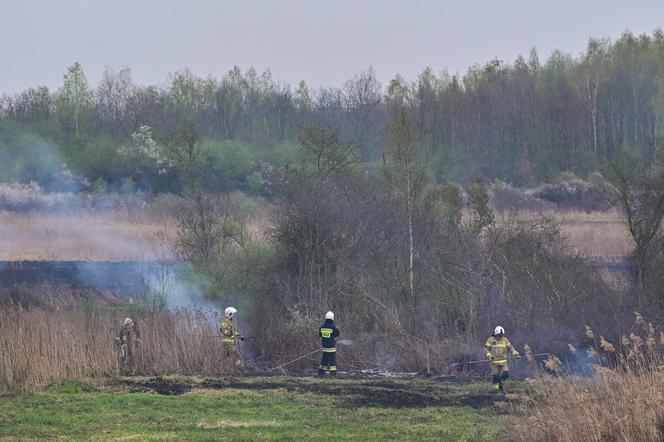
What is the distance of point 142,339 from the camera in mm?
22266

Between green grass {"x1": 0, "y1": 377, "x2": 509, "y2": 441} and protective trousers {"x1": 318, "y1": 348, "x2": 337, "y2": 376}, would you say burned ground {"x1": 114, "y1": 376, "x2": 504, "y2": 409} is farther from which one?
protective trousers {"x1": 318, "y1": 348, "x2": 337, "y2": 376}

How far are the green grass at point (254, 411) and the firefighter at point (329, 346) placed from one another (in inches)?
69.5

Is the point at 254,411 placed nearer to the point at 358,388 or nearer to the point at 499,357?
the point at 358,388

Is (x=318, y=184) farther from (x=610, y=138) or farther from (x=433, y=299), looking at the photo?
(x=610, y=138)

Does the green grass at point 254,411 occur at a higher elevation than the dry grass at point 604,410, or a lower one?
lower

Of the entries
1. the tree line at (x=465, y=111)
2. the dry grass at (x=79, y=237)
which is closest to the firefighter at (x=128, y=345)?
the dry grass at (x=79, y=237)

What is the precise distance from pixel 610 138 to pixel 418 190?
4192 centimetres

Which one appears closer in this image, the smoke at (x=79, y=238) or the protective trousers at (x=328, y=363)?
the protective trousers at (x=328, y=363)

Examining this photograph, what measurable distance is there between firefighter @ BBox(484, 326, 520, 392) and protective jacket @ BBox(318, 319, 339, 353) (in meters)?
3.70

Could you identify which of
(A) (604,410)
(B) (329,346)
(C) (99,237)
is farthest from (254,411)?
(C) (99,237)

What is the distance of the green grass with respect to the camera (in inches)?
591

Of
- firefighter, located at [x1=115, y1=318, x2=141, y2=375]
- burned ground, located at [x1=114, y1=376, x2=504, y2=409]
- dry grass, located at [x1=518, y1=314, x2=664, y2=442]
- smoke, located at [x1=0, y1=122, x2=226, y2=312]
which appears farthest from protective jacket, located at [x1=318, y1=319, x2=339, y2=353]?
dry grass, located at [x1=518, y1=314, x2=664, y2=442]

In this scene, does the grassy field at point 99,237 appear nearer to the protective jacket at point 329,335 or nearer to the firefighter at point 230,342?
the firefighter at point 230,342

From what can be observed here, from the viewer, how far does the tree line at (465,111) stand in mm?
61625
